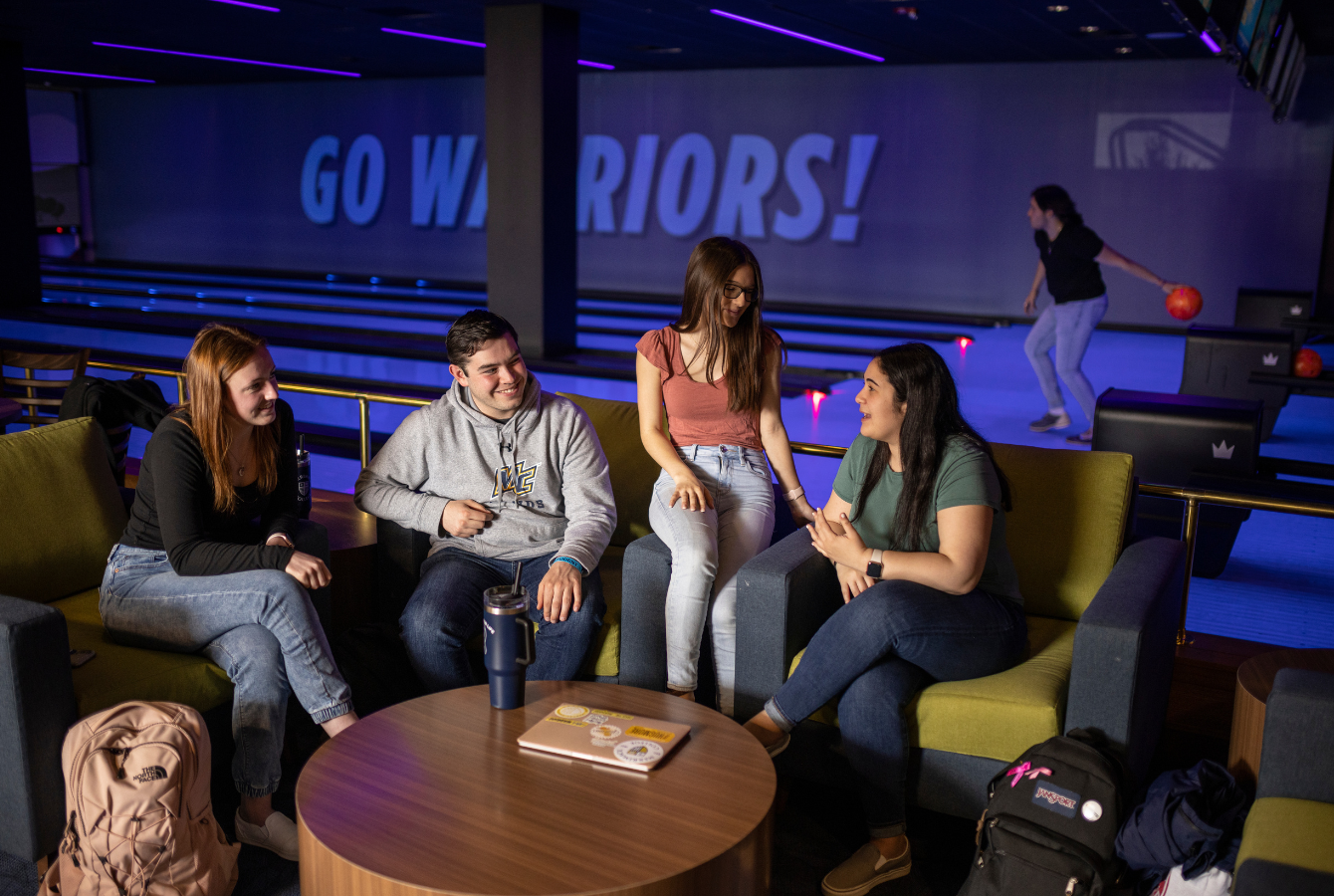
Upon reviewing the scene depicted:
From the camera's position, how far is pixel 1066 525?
2553 mm

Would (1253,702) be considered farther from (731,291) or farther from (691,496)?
(731,291)

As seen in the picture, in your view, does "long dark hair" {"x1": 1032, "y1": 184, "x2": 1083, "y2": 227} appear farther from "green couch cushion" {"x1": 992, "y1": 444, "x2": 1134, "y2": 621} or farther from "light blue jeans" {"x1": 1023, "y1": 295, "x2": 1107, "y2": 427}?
"green couch cushion" {"x1": 992, "y1": 444, "x2": 1134, "y2": 621}

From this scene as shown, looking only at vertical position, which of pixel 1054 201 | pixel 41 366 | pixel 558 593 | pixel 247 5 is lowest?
pixel 558 593

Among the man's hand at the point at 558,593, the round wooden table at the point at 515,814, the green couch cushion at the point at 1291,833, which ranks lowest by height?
the green couch cushion at the point at 1291,833

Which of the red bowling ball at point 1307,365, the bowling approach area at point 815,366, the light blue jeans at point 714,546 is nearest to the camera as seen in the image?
the light blue jeans at point 714,546

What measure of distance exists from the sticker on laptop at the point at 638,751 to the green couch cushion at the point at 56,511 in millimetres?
1447

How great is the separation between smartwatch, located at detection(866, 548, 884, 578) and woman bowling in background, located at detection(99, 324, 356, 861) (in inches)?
43.4

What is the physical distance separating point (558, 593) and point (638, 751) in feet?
2.03

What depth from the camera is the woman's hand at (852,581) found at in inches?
91.8

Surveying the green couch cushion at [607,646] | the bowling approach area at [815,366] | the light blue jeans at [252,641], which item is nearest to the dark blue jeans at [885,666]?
the green couch cushion at [607,646]

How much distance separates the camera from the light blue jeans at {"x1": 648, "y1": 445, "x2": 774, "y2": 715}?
2451 millimetres

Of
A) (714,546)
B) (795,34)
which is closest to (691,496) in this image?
(714,546)

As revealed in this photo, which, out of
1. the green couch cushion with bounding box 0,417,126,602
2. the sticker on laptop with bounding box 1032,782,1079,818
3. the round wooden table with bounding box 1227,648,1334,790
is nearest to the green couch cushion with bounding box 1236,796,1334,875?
the round wooden table with bounding box 1227,648,1334,790

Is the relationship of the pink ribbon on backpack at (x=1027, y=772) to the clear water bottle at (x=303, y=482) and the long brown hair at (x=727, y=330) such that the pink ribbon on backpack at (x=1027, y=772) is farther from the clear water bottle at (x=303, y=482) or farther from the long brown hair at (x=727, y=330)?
the clear water bottle at (x=303, y=482)
